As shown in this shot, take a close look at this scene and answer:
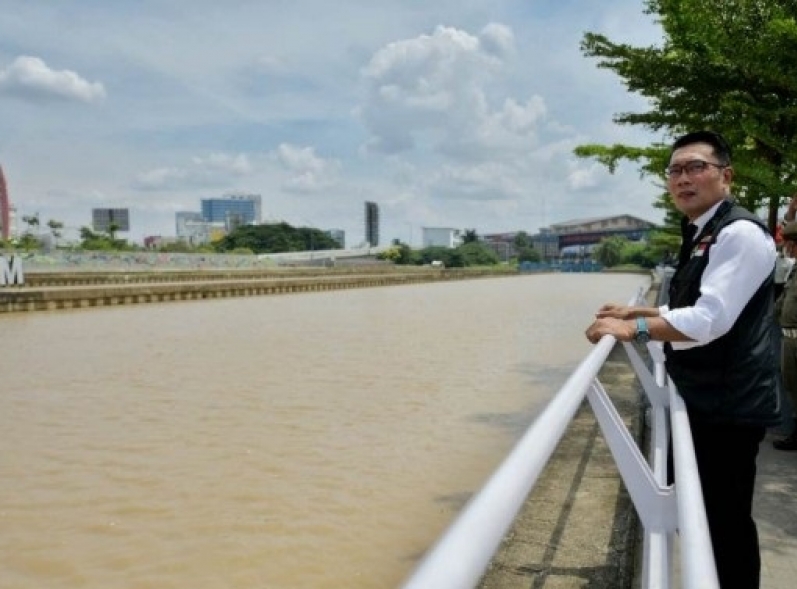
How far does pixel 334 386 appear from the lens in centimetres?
890

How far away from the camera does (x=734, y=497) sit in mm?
2121

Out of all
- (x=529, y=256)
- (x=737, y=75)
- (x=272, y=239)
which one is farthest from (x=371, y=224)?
(x=737, y=75)

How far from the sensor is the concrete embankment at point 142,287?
20562mm

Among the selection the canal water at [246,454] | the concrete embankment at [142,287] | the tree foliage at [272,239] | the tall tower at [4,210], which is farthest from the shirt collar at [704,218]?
the tree foliage at [272,239]

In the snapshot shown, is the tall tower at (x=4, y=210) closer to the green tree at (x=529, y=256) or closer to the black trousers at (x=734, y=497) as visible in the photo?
the black trousers at (x=734, y=497)

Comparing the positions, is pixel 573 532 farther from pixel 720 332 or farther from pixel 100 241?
pixel 100 241

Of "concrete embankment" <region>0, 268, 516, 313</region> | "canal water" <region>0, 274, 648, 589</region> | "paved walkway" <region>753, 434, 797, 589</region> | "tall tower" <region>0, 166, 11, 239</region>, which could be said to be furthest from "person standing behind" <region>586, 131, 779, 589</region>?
"tall tower" <region>0, 166, 11, 239</region>

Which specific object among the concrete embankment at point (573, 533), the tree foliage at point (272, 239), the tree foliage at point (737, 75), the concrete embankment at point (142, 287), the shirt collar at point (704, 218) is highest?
the tree foliage at point (272, 239)

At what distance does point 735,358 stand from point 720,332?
0.53ft

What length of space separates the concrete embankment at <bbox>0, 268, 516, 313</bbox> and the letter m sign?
0.32 meters

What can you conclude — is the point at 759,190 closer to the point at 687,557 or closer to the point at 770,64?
the point at 770,64

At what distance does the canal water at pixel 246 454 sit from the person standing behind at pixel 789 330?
2.04 meters

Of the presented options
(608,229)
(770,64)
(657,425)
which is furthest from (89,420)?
(608,229)

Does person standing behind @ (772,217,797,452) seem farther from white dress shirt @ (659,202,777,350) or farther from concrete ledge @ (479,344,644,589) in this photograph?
white dress shirt @ (659,202,777,350)
